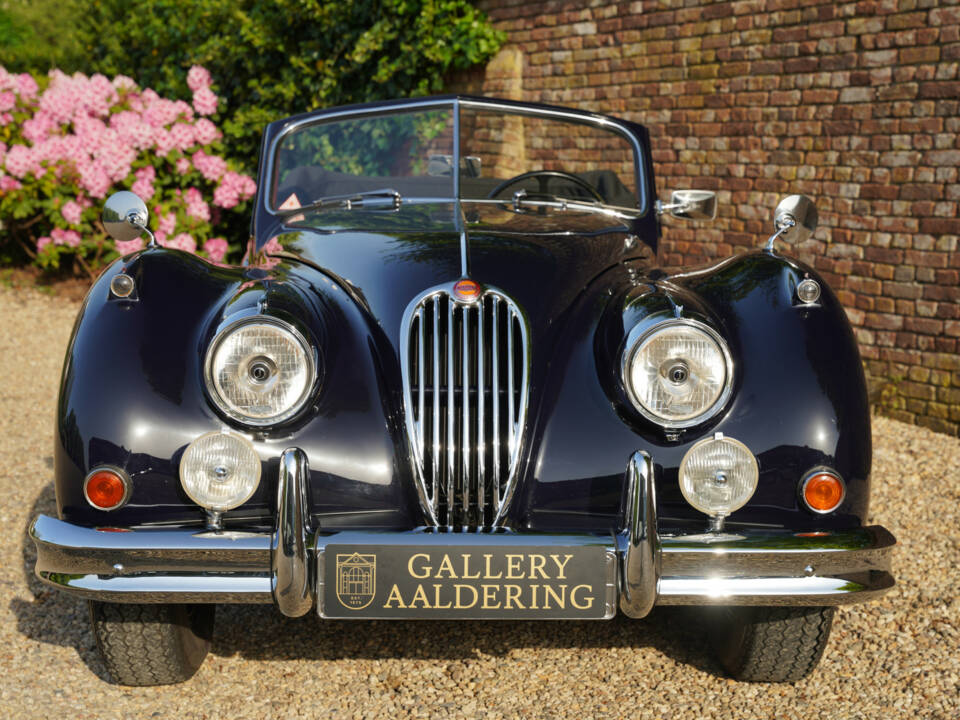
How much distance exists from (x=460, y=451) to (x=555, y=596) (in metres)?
0.47

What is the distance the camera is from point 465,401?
2.48 meters

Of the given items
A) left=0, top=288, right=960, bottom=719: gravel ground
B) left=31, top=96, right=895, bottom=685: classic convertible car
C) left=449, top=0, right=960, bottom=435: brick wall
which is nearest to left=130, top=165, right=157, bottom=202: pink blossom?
left=449, top=0, right=960, bottom=435: brick wall

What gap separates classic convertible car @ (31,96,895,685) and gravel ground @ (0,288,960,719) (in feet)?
0.39

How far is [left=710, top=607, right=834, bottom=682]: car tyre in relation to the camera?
2.55 m

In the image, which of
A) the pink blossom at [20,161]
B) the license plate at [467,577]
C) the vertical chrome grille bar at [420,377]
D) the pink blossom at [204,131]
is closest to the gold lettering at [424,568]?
the license plate at [467,577]

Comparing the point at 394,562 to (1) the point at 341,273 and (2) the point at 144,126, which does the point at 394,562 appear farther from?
(2) the point at 144,126

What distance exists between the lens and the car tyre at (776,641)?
8.38 feet

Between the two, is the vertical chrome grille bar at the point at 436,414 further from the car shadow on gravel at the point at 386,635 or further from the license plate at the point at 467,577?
the car shadow on gravel at the point at 386,635

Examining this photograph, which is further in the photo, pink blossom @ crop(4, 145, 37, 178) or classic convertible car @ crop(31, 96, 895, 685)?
pink blossom @ crop(4, 145, 37, 178)

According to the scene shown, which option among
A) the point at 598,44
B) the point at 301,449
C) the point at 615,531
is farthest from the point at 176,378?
the point at 598,44

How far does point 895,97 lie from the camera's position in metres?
5.29

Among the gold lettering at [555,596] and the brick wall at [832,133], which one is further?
the brick wall at [832,133]

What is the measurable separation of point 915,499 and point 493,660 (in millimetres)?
2434

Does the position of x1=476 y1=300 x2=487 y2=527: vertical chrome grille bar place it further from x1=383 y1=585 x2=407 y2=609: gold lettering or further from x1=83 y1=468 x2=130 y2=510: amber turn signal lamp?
x1=83 y1=468 x2=130 y2=510: amber turn signal lamp
